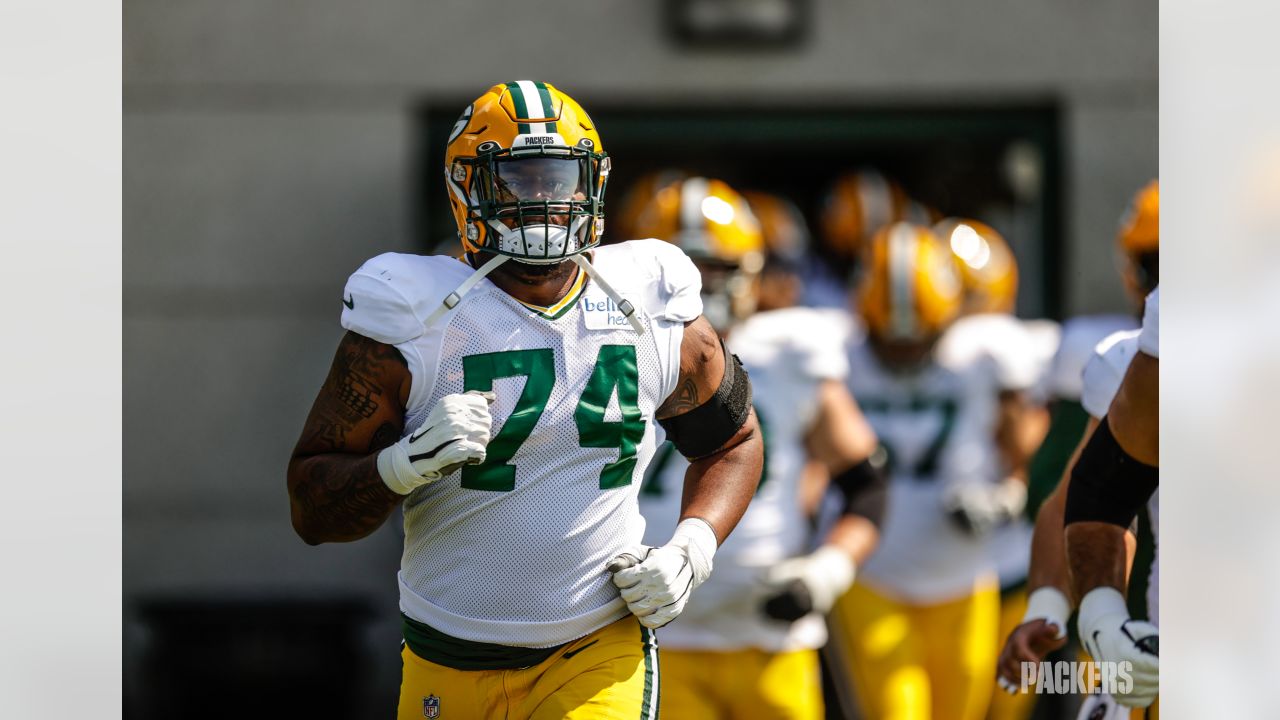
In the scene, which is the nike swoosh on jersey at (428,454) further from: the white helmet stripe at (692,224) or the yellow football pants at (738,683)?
the white helmet stripe at (692,224)

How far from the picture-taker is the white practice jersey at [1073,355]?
206 inches

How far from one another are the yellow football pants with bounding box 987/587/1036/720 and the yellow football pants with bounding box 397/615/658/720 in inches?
108

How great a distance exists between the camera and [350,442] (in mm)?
3213

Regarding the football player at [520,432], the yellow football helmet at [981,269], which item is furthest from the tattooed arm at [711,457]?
the yellow football helmet at [981,269]

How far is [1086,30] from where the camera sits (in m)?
7.11

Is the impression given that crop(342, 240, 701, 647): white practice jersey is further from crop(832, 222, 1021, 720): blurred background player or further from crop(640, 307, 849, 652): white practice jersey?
crop(832, 222, 1021, 720): blurred background player

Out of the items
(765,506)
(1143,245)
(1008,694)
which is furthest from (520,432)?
(1008,694)

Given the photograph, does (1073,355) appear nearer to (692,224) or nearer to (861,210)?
(692,224)

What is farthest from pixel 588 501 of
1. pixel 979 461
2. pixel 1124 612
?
pixel 979 461

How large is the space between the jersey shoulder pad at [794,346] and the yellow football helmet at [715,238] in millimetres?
63

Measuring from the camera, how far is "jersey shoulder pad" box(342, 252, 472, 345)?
317 cm

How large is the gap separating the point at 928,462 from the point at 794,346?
0.96 metres
